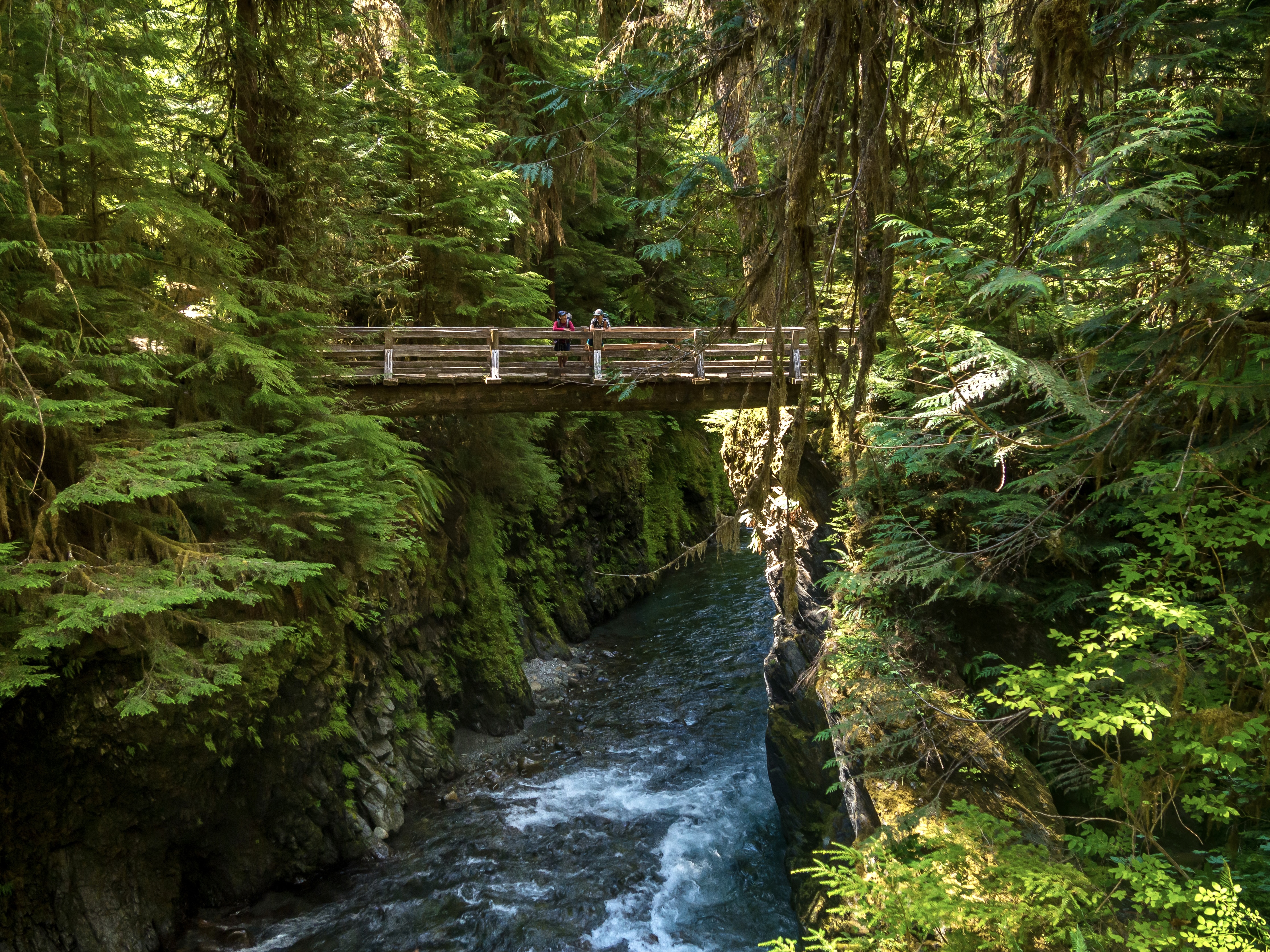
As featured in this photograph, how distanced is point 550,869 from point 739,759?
11.9ft

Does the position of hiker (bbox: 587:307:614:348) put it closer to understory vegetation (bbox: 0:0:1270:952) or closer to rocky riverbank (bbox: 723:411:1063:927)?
understory vegetation (bbox: 0:0:1270:952)

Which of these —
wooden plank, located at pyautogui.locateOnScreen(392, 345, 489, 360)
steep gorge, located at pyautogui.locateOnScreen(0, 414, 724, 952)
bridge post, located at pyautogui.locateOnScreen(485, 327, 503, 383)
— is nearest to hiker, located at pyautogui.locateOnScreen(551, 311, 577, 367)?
bridge post, located at pyautogui.locateOnScreen(485, 327, 503, 383)

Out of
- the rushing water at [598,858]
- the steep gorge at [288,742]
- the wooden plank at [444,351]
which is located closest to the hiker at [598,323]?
the wooden plank at [444,351]

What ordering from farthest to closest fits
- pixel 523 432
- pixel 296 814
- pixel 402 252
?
pixel 523 432
pixel 402 252
pixel 296 814

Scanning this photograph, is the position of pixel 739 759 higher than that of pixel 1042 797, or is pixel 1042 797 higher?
pixel 1042 797

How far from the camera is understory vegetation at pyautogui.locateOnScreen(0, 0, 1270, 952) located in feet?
13.2

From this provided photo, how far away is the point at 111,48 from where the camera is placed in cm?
623

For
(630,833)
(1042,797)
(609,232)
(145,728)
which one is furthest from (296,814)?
(609,232)

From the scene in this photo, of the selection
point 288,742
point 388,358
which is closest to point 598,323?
point 388,358

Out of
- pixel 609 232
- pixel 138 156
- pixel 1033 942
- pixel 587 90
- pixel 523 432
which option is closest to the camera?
pixel 1033 942

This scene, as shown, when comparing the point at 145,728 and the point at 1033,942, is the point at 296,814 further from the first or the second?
the point at 1033,942

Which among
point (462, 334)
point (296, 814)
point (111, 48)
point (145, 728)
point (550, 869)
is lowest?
point (550, 869)

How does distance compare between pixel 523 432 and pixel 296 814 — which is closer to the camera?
pixel 296 814

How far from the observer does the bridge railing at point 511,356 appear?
10.8m
